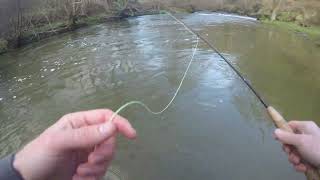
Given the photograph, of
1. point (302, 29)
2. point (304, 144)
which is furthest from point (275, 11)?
point (304, 144)

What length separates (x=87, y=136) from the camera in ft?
4.71

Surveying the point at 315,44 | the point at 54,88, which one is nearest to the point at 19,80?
the point at 54,88

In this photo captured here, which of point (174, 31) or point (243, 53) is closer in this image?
point (243, 53)

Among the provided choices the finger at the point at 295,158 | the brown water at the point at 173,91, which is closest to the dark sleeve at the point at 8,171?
the finger at the point at 295,158

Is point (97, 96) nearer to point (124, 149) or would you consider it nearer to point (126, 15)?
point (124, 149)

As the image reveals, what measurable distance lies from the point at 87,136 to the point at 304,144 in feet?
3.77

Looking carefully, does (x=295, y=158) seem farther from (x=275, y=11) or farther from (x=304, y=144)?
(x=275, y=11)

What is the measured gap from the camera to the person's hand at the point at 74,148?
4.76 ft

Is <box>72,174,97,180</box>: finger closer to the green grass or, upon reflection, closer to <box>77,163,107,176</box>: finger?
<box>77,163,107,176</box>: finger

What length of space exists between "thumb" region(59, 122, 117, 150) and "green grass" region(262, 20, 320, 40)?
48.5ft

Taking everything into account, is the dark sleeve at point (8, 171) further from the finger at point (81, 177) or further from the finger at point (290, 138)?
the finger at point (290, 138)

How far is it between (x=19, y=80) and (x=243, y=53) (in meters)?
6.83

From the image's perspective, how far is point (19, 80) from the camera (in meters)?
11.3

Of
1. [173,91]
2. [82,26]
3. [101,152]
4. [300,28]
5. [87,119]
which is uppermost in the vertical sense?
[87,119]
